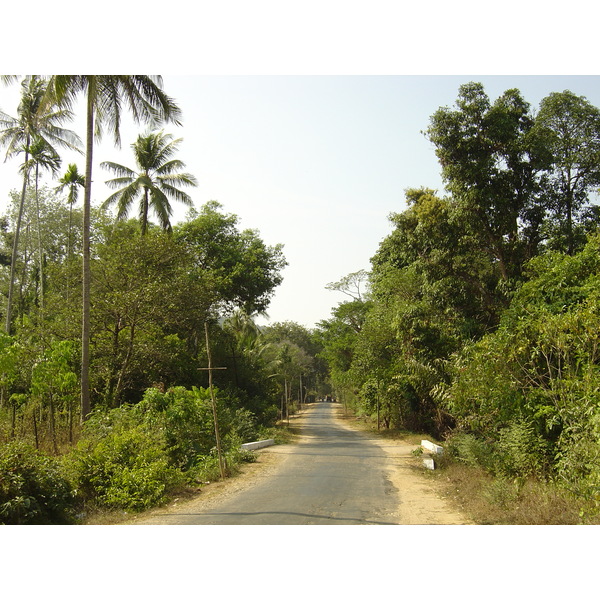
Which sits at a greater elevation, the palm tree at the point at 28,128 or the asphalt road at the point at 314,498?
the palm tree at the point at 28,128

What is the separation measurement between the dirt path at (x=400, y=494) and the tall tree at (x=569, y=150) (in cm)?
692

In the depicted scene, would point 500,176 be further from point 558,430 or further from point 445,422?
point 445,422

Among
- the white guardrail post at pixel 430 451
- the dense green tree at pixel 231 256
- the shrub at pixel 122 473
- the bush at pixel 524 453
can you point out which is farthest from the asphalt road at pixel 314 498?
the dense green tree at pixel 231 256

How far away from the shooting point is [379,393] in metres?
21.2

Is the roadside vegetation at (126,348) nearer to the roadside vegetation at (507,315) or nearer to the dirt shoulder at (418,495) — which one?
the dirt shoulder at (418,495)

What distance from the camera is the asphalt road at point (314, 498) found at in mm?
6895

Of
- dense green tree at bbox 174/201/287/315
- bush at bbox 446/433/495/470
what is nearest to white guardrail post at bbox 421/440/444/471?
bush at bbox 446/433/495/470

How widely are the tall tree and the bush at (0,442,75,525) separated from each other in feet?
39.6

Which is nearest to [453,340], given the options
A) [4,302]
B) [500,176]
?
[500,176]

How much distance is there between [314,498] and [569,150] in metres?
11.0

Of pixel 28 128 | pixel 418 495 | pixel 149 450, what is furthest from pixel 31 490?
pixel 28 128

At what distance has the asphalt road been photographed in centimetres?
689

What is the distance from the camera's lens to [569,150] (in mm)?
12953

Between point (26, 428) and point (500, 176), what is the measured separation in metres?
13.5
